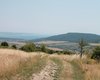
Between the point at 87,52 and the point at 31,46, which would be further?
the point at 31,46

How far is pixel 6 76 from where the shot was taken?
11.3 meters

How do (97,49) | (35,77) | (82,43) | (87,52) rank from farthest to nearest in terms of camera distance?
(82,43)
(97,49)
(87,52)
(35,77)

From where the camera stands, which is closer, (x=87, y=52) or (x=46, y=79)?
(x=46, y=79)

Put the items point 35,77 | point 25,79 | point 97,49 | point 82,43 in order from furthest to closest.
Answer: point 82,43, point 97,49, point 35,77, point 25,79

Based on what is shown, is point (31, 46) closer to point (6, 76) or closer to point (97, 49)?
point (97, 49)

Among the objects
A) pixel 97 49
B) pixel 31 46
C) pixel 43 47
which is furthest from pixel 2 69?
pixel 43 47

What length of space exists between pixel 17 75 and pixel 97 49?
102ft

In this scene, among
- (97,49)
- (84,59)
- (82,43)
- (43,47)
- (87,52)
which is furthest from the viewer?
(43,47)

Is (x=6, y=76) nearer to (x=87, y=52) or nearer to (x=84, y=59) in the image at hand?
(x=84, y=59)

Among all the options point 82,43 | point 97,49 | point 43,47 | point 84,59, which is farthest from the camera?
point 43,47

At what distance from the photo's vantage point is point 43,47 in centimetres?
6800

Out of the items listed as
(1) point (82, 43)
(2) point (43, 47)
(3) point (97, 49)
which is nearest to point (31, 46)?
(2) point (43, 47)

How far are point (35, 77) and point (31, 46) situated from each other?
51757 mm

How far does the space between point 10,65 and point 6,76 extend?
2109 millimetres
